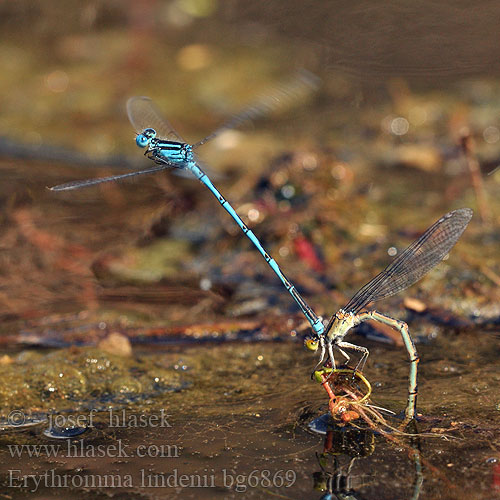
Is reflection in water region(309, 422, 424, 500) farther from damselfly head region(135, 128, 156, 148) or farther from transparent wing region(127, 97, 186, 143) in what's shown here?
transparent wing region(127, 97, 186, 143)

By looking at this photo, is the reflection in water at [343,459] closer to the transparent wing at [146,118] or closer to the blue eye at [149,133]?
the blue eye at [149,133]

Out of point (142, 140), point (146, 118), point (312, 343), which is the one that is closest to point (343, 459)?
point (312, 343)

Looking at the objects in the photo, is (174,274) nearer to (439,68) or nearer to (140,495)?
(140,495)

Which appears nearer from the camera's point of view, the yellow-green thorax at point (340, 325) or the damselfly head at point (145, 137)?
the yellow-green thorax at point (340, 325)

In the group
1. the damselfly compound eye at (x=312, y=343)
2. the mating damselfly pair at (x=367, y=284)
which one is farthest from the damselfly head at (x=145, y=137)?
the damselfly compound eye at (x=312, y=343)

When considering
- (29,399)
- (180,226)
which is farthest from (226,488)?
(180,226)

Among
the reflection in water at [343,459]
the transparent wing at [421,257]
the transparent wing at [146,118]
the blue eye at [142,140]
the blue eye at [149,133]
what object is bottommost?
the reflection in water at [343,459]

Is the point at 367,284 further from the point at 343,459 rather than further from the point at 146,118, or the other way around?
the point at 146,118

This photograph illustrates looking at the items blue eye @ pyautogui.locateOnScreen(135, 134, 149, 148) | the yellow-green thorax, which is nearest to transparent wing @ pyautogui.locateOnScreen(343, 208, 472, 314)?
the yellow-green thorax
